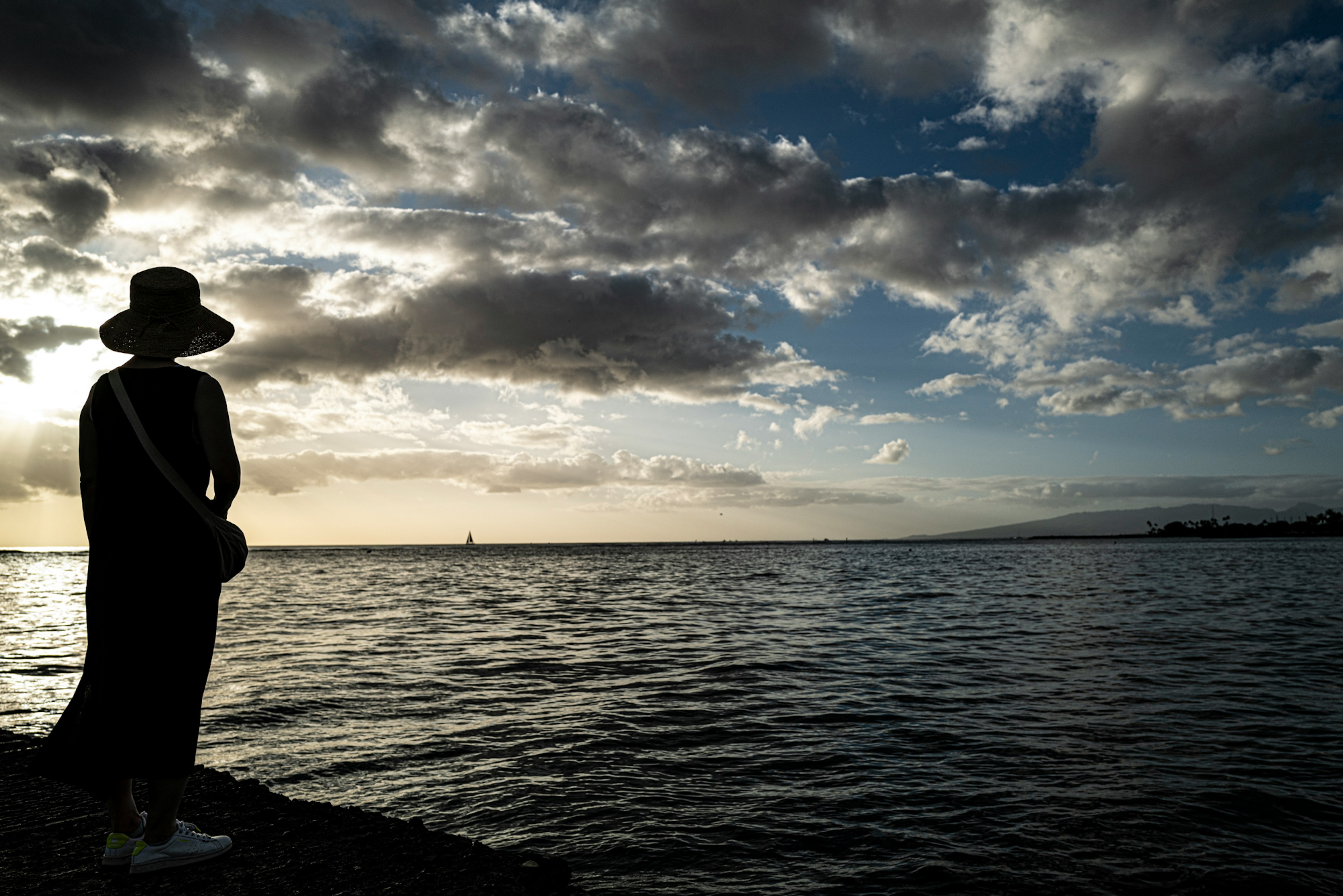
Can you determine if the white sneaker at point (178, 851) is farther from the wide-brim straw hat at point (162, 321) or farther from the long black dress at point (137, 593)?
the wide-brim straw hat at point (162, 321)

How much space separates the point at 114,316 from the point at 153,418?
84 centimetres

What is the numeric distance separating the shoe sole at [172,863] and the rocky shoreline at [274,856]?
0.11 feet

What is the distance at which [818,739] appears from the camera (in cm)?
993

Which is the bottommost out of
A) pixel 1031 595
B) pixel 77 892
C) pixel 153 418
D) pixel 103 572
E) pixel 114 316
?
pixel 1031 595

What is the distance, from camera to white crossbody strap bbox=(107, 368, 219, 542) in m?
4.23

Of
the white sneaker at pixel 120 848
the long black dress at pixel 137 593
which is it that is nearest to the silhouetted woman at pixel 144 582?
the long black dress at pixel 137 593

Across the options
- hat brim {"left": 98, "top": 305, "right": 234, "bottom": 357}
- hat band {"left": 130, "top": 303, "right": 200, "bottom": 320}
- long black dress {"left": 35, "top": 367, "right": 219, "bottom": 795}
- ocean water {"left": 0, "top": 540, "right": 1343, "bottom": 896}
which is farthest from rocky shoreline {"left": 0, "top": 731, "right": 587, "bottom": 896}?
hat band {"left": 130, "top": 303, "right": 200, "bottom": 320}

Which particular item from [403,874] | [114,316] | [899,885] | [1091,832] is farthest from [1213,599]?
[114,316]

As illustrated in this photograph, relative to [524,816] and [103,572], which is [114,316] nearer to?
[103,572]

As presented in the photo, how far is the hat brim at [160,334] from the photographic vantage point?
14.8 ft

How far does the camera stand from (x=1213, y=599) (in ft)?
105

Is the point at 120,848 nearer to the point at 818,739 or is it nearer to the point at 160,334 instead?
the point at 160,334

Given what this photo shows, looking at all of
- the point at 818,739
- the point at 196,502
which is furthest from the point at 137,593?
the point at 818,739

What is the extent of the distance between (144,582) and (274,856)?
2212 millimetres
